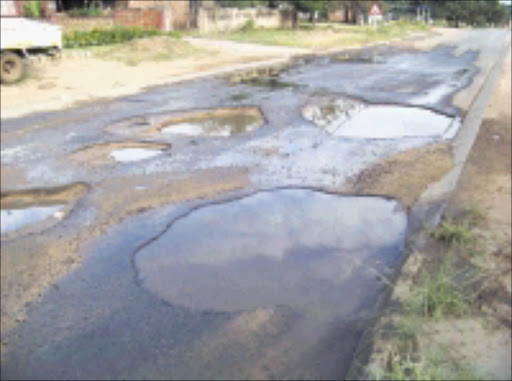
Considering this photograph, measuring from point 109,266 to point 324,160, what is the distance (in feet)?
14.0

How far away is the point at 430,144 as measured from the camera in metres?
9.66

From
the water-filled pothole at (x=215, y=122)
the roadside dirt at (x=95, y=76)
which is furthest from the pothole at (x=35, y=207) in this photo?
the roadside dirt at (x=95, y=76)

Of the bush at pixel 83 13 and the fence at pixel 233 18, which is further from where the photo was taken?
the fence at pixel 233 18

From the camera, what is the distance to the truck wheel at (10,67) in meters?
15.2

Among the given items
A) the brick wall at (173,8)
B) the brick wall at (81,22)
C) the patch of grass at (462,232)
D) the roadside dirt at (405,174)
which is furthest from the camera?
the brick wall at (173,8)

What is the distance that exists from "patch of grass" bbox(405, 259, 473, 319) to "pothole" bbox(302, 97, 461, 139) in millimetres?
5930

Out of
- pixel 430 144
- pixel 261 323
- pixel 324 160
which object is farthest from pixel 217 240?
pixel 430 144

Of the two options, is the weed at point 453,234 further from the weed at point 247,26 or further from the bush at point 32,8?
the weed at point 247,26

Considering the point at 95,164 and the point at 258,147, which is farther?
the point at 258,147

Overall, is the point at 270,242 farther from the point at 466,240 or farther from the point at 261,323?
the point at 466,240

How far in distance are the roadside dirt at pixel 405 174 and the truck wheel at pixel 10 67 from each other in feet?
36.9

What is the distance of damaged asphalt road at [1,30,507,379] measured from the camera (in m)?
4.27

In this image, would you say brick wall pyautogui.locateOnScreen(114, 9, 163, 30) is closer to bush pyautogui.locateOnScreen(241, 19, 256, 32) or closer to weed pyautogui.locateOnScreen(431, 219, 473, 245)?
bush pyautogui.locateOnScreen(241, 19, 256, 32)

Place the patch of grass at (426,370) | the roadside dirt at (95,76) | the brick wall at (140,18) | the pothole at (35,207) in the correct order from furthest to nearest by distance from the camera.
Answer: the brick wall at (140,18) → the roadside dirt at (95,76) → the pothole at (35,207) → the patch of grass at (426,370)
